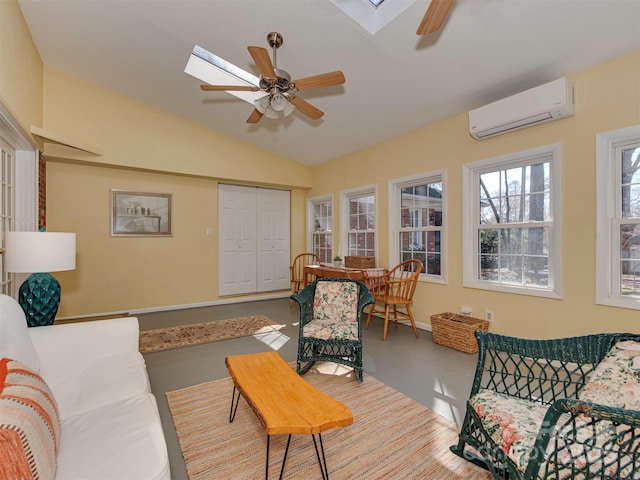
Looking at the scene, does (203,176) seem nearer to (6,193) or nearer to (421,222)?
(6,193)

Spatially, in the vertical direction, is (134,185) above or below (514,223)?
above

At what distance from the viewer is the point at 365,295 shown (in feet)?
9.02

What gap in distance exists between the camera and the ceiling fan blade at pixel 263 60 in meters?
2.03

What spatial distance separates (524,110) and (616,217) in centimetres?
117


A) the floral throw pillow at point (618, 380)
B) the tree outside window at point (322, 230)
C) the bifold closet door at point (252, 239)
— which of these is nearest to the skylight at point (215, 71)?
Result: the bifold closet door at point (252, 239)

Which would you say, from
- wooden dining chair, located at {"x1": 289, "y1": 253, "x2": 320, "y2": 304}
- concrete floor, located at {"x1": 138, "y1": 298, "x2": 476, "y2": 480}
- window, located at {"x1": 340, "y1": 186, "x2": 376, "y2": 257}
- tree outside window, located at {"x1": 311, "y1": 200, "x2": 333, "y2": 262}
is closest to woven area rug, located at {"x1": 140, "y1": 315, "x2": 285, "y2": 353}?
concrete floor, located at {"x1": 138, "y1": 298, "x2": 476, "y2": 480}

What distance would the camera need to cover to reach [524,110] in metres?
2.75

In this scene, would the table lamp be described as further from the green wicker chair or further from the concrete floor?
the green wicker chair

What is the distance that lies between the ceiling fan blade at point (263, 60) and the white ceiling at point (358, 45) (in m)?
0.57

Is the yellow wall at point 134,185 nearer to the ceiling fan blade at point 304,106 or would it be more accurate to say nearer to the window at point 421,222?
the window at point 421,222

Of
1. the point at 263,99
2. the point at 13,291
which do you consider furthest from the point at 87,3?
the point at 13,291

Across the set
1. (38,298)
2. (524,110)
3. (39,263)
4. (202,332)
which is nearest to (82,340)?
(39,263)

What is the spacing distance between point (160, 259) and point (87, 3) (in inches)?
129

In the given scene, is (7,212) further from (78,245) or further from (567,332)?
(567,332)
